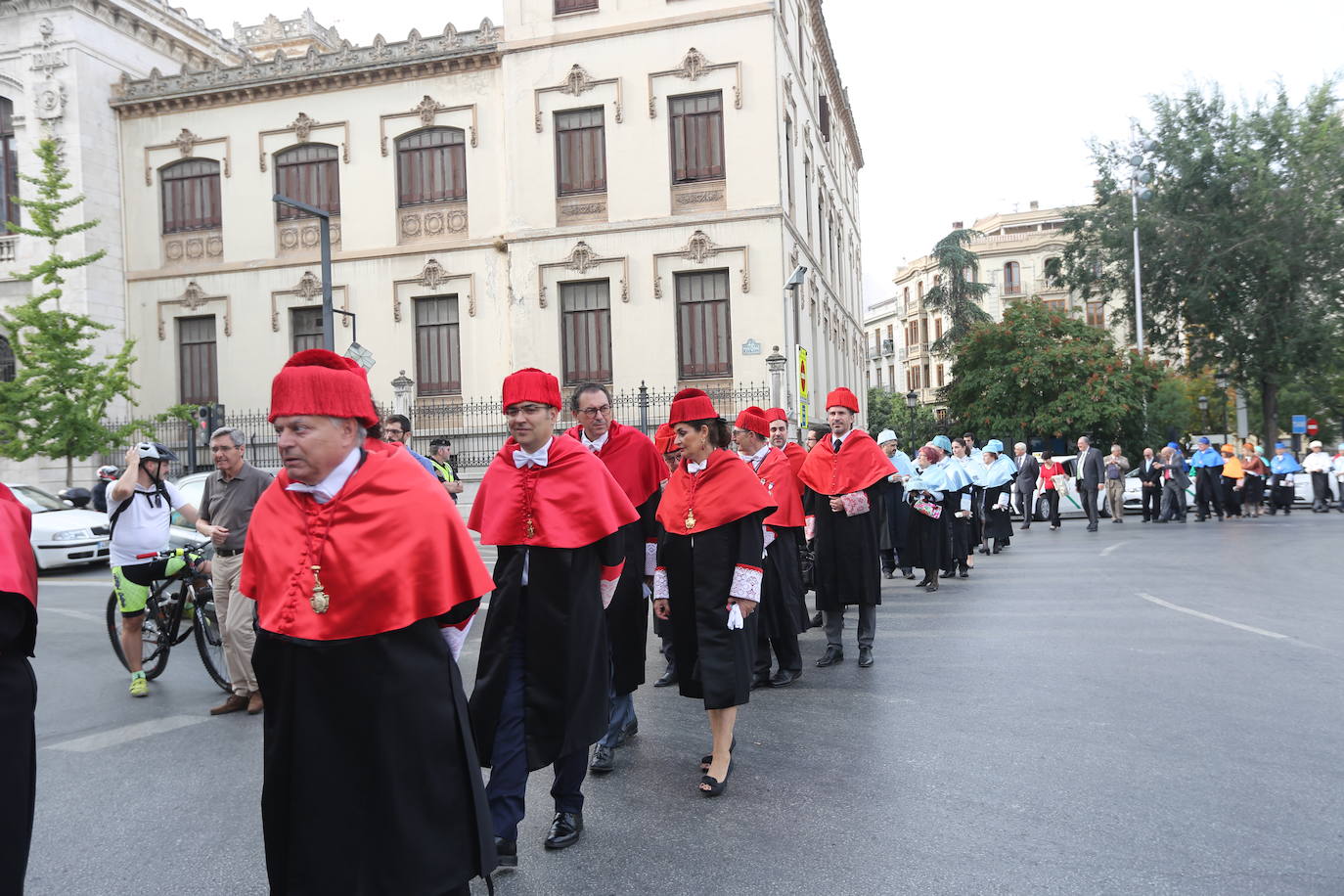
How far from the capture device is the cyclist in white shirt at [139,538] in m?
7.91

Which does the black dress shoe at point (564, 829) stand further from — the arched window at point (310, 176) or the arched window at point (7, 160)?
the arched window at point (7, 160)

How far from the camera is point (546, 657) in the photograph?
448 cm

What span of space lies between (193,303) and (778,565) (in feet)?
84.2

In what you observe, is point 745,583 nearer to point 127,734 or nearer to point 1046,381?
point 127,734

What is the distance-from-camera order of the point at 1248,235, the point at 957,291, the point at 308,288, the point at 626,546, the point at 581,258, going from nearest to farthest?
the point at 626,546
the point at 581,258
the point at 308,288
the point at 1248,235
the point at 957,291

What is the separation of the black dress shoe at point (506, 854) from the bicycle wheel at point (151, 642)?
5.13 meters

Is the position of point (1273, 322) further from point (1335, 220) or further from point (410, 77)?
point (410, 77)

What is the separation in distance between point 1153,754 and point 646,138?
73.2 ft

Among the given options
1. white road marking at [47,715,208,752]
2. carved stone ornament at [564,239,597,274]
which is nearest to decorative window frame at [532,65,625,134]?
carved stone ornament at [564,239,597,274]

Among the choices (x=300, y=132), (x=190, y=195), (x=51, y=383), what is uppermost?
(x=300, y=132)

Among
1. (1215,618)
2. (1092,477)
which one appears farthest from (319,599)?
(1092,477)

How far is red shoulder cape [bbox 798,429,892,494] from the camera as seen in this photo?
8555 mm

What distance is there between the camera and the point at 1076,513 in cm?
2814

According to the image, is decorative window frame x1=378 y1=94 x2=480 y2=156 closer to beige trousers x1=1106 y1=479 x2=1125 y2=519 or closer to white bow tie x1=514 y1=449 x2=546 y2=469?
beige trousers x1=1106 y1=479 x2=1125 y2=519
